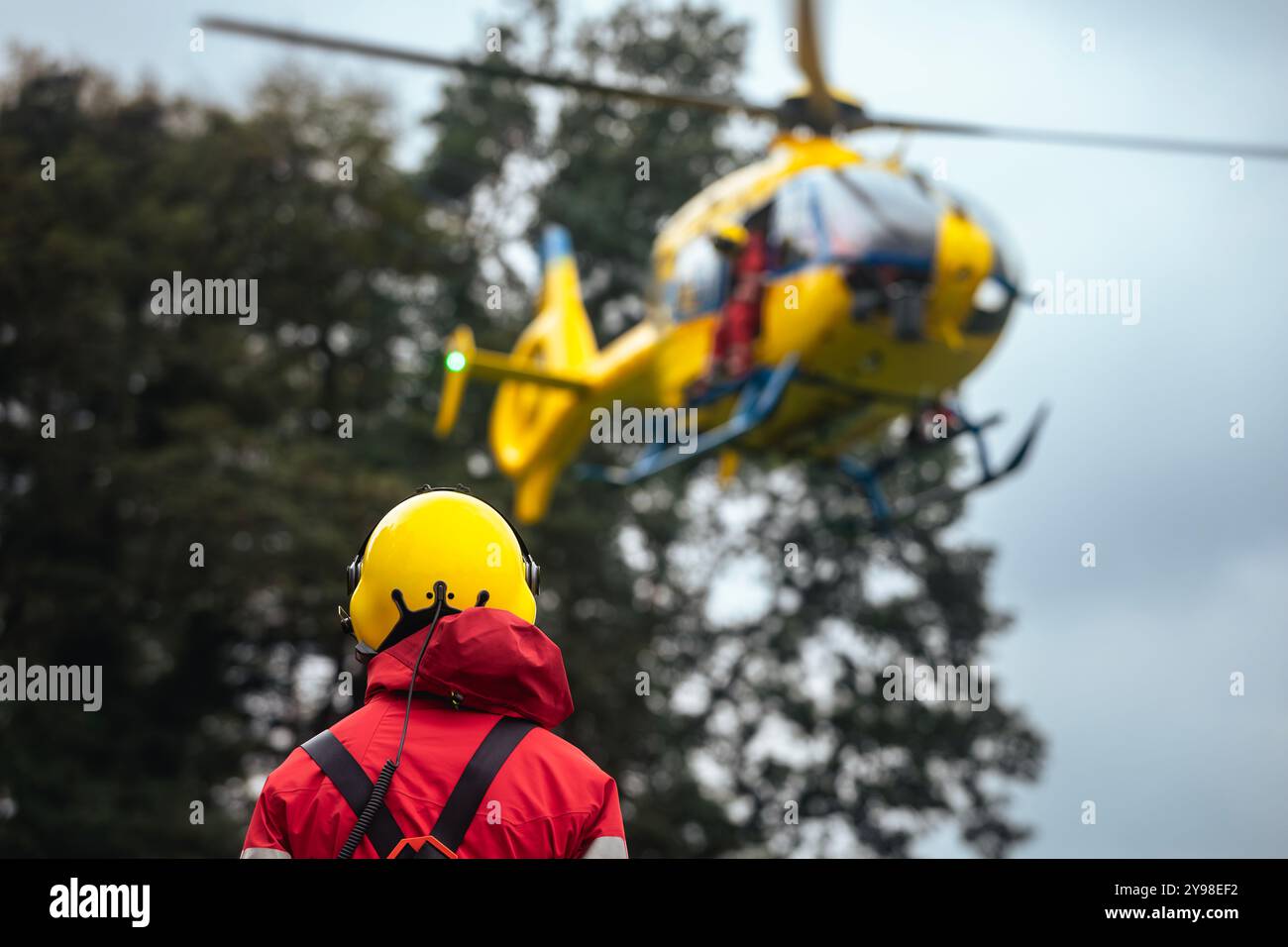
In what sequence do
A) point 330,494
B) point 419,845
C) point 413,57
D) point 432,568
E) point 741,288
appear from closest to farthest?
point 419,845 < point 432,568 < point 413,57 < point 741,288 < point 330,494

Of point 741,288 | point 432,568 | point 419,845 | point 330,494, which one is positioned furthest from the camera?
point 330,494

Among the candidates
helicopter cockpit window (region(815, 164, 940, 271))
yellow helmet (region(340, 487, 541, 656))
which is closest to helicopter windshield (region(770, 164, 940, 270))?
helicopter cockpit window (region(815, 164, 940, 271))

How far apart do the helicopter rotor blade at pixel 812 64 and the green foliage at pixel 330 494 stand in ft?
31.7

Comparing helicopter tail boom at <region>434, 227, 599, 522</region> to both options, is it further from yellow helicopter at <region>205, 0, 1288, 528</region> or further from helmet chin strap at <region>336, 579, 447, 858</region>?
helmet chin strap at <region>336, 579, 447, 858</region>

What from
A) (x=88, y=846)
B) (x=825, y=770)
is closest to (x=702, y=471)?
(x=825, y=770)

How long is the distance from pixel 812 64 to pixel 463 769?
8771mm

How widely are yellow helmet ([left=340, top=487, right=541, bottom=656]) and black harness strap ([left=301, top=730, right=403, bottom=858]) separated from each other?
335 mm

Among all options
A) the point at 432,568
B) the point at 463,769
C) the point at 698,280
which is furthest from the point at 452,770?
the point at 698,280

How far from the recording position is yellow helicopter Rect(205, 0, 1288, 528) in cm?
1055

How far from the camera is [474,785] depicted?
2.73 m

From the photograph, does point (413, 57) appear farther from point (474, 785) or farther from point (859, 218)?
point (474, 785)

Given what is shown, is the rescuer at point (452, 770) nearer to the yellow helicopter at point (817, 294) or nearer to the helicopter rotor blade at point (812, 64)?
the yellow helicopter at point (817, 294)
